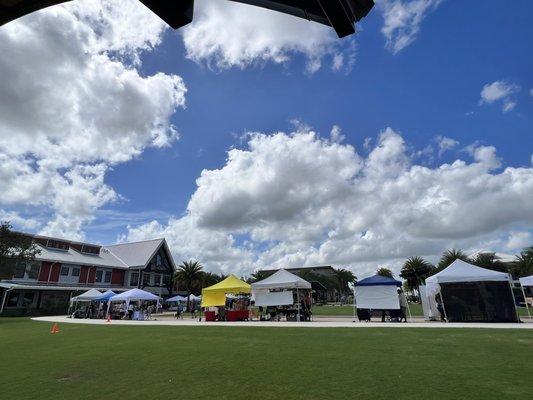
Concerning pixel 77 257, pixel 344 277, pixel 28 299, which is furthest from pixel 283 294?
pixel 344 277

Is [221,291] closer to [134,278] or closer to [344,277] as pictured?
[134,278]

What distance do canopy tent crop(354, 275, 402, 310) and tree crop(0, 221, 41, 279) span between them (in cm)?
3069

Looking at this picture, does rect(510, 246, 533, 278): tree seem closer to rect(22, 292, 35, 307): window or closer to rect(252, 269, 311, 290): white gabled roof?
rect(252, 269, 311, 290): white gabled roof

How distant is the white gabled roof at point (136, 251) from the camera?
2185 inches

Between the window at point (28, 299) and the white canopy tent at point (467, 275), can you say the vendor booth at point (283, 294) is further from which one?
the window at point (28, 299)

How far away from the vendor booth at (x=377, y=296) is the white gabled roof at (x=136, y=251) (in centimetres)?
4038

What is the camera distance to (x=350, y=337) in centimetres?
1354

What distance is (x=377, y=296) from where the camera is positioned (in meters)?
22.1

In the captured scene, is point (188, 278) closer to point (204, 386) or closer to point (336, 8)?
point (204, 386)

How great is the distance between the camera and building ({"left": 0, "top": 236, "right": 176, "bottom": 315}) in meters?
39.9

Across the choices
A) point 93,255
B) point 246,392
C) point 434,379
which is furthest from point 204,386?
point 93,255

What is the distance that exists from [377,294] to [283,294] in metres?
6.67

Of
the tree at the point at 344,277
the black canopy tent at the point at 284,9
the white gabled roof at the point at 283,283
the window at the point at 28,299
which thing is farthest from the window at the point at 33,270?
the tree at the point at 344,277

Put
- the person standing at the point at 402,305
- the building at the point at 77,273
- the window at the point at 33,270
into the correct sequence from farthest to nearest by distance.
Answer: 1. the window at the point at 33,270
2. the building at the point at 77,273
3. the person standing at the point at 402,305
